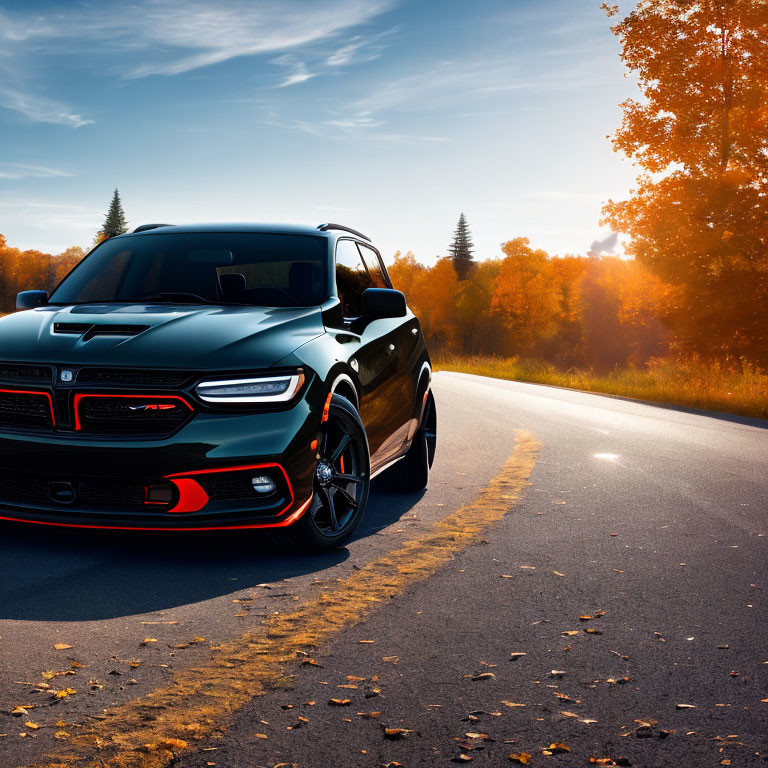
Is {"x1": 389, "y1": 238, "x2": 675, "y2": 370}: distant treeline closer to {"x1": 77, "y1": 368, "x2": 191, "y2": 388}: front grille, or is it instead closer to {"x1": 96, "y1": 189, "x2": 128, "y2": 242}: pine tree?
{"x1": 96, "y1": 189, "x2": 128, "y2": 242}: pine tree

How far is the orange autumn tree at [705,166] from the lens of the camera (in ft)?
81.3

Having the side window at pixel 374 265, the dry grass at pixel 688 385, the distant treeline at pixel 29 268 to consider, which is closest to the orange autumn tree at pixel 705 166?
the dry grass at pixel 688 385

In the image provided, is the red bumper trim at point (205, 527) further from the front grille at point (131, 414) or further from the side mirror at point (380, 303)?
the side mirror at point (380, 303)

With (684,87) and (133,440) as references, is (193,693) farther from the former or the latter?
(684,87)

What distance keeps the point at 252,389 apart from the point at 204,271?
5.97ft

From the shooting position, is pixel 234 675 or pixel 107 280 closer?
pixel 234 675

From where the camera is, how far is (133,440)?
4.43 metres

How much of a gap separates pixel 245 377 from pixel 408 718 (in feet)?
6.95

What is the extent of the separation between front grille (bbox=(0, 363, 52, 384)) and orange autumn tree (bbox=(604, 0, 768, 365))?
22793 millimetres

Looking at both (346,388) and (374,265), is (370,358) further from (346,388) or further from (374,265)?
(374,265)

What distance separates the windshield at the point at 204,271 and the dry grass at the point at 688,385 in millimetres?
12842

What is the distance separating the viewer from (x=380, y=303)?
19.4 ft

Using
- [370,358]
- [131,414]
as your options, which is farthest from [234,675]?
[370,358]

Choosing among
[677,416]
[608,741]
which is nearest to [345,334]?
[608,741]
